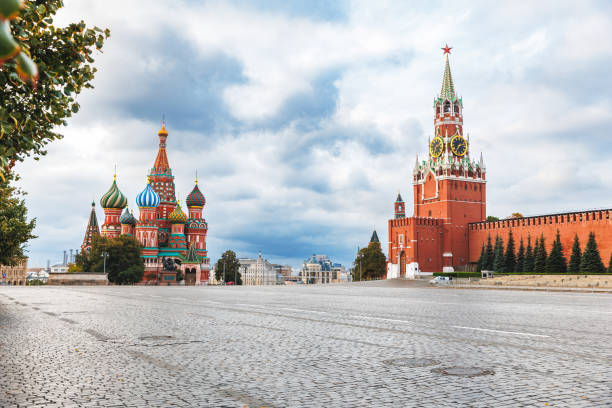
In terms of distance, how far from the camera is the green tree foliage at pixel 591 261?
5975 centimetres

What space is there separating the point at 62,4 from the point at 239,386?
440 centimetres

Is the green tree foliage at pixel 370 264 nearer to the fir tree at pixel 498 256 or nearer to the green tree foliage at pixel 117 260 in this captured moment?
the fir tree at pixel 498 256

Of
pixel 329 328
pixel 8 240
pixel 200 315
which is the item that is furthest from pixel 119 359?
pixel 8 240

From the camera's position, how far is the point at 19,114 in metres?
5.75

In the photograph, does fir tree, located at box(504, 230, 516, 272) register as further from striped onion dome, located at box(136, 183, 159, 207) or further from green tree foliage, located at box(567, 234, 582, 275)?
striped onion dome, located at box(136, 183, 159, 207)

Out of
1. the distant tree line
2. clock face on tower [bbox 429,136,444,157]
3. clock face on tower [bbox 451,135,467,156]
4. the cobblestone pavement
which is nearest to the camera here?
the cobblestone pavement

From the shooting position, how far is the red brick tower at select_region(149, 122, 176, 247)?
8594 centimetres

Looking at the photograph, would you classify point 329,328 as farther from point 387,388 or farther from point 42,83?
point 42,83

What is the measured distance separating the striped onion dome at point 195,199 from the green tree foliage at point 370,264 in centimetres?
2644

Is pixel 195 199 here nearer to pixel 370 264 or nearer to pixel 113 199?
pixel 113 199

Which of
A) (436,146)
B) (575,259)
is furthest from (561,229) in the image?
(436,146)

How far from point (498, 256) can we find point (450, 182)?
47.1 feet

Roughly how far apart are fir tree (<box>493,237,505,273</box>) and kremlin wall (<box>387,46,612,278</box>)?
1.58 metres

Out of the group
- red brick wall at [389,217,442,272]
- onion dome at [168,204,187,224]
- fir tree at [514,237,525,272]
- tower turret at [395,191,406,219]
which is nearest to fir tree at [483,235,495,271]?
fir tree at [514,237,525,272]
